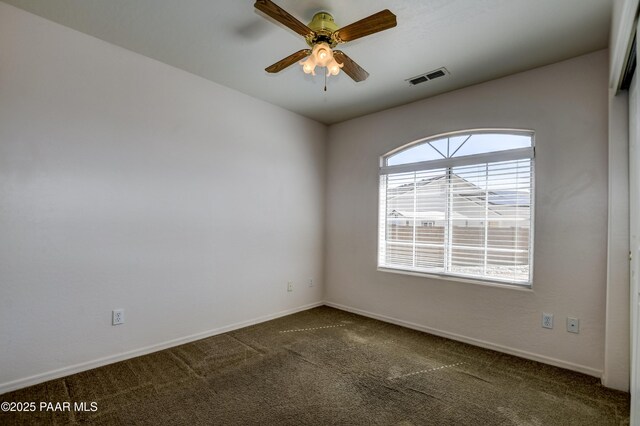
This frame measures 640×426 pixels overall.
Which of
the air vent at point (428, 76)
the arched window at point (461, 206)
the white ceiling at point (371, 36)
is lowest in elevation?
the arched window at point (461, 206)

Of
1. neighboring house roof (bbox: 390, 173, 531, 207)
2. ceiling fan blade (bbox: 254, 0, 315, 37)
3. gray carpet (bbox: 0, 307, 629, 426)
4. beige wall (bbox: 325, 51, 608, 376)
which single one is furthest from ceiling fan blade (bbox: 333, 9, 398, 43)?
gray carpet (bbox: 0, 307, 629, 426)

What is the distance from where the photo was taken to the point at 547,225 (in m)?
2.78

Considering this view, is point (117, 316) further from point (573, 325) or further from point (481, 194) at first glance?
point (573, 325)

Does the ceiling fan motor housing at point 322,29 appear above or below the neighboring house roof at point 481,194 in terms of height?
above

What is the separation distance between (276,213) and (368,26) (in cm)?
251

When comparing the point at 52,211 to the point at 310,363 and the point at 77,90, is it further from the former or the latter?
the point at 310,363

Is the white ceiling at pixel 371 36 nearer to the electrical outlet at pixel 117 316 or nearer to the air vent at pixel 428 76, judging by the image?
the air vent at pixel 428 76

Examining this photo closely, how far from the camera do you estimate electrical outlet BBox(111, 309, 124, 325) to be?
2.66 meters

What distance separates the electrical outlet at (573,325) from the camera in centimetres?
261

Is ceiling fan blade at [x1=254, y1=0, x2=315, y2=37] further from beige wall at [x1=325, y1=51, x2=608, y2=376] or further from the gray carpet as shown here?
the gray carpet

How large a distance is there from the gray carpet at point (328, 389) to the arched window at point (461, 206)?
853mm

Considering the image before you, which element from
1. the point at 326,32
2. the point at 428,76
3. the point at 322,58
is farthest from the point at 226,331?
the point at 428,76

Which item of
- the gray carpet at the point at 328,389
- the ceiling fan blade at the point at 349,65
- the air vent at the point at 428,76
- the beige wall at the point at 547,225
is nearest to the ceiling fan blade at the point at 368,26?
the ceiling fan blade at the point at 349,65

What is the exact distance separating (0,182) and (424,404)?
327cm
